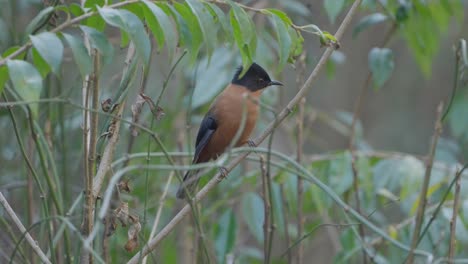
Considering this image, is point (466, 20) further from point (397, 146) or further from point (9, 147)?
point (9, 147)

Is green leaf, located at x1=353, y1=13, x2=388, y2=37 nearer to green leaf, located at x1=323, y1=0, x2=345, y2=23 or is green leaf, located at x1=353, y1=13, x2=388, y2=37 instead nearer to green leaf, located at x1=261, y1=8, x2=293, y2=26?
green leaf, located at x1=323, y1=0, x2=345, y2=23

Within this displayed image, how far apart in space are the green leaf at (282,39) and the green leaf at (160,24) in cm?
43

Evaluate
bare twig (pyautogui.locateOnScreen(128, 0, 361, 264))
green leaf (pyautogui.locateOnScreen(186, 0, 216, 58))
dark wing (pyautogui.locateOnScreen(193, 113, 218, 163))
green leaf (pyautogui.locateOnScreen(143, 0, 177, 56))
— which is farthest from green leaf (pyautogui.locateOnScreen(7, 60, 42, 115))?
dark wing (pyautogui.locateOnScreen(193, 113, 218, 163))

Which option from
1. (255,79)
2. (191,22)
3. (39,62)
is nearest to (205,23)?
(191,22)

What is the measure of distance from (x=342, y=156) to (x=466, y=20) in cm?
530

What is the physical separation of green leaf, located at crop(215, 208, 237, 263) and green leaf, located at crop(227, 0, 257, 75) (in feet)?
6.45

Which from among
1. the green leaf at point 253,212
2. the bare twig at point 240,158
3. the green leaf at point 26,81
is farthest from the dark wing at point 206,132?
the green leaf at point 26,81

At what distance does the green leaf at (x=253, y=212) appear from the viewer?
490 cm

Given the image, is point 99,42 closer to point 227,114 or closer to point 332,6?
point 332,6

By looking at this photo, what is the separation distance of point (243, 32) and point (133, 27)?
51 centimetres

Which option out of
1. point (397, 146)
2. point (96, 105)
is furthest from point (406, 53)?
point (96, 105)

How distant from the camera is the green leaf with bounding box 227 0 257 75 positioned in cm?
284

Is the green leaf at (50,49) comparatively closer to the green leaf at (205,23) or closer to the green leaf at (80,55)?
the green leaf at (80,55)

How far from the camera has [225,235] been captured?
475 centimetres
